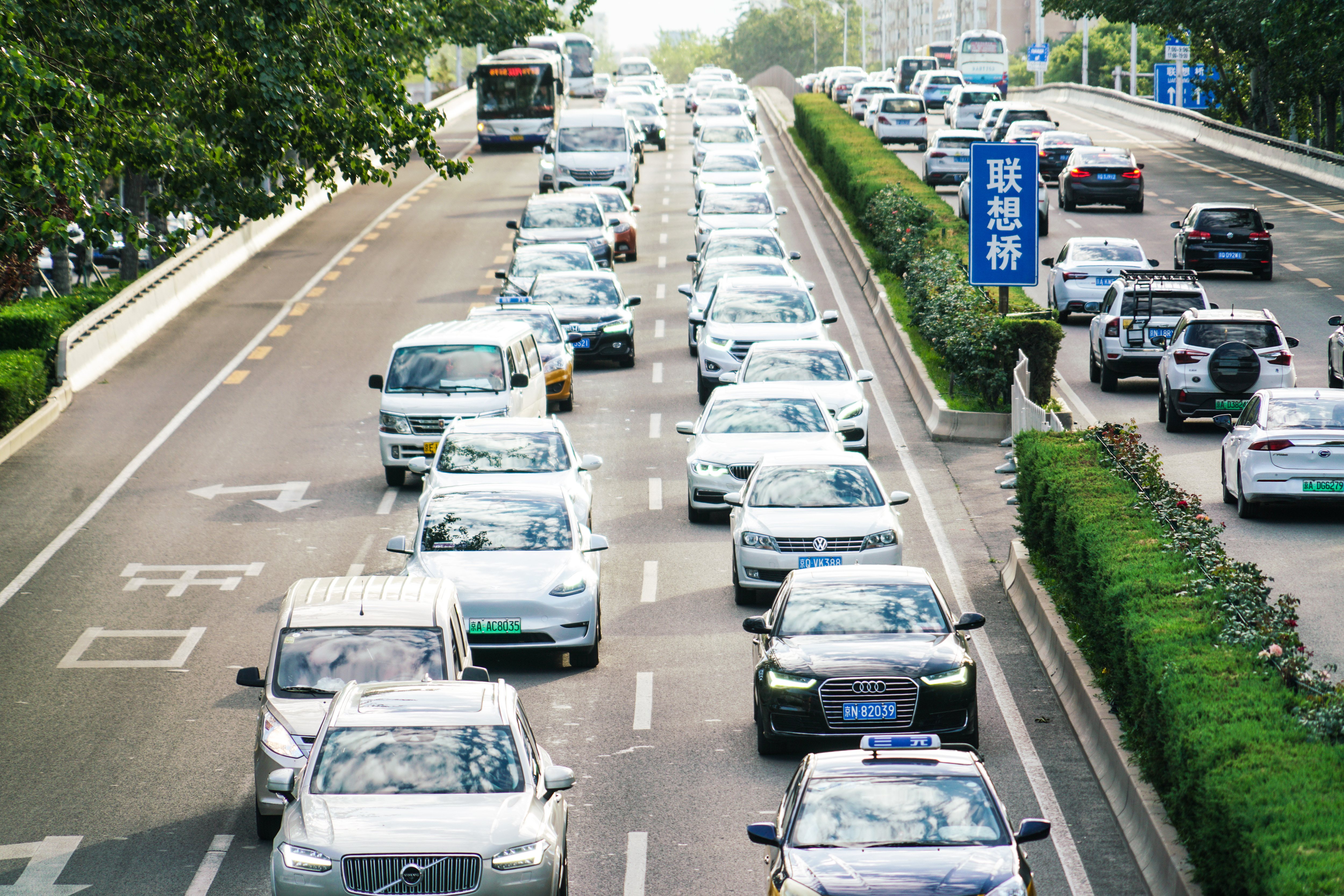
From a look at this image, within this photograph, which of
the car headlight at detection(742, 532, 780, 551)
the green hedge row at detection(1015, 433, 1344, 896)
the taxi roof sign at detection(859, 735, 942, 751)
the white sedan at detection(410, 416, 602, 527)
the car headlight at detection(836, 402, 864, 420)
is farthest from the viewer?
the car headlight at detection(836, 402, 864, 420)

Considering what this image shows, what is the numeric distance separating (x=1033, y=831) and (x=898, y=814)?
76cm

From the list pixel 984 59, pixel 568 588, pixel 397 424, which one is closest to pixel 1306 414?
pixel 568 588

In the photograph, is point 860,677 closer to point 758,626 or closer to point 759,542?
point 758,626

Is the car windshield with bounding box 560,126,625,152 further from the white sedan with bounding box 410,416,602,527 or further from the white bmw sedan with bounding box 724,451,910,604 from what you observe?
the white bmw sedan with bounding box 724,451,910,604

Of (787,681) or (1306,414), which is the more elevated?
(1306,414)

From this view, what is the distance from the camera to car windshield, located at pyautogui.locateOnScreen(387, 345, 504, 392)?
2377 centimetres

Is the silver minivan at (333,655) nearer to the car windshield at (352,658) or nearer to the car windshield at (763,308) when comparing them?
the car windshield at (352,658)

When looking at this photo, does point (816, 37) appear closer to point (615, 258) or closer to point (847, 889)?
point (615, 258)

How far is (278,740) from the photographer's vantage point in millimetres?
12031

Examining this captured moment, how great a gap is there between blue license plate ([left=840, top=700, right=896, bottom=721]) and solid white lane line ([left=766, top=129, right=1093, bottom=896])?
1.13m

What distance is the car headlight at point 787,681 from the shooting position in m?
13.4

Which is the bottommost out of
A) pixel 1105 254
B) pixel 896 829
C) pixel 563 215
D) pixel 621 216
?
pixel 896 829

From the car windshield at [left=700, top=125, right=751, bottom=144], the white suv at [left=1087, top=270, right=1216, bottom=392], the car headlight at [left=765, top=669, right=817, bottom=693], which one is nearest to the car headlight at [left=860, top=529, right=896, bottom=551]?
the car headlight at [left=765, top=669, right=817, bottom=693]

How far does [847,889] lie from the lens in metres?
9.26
